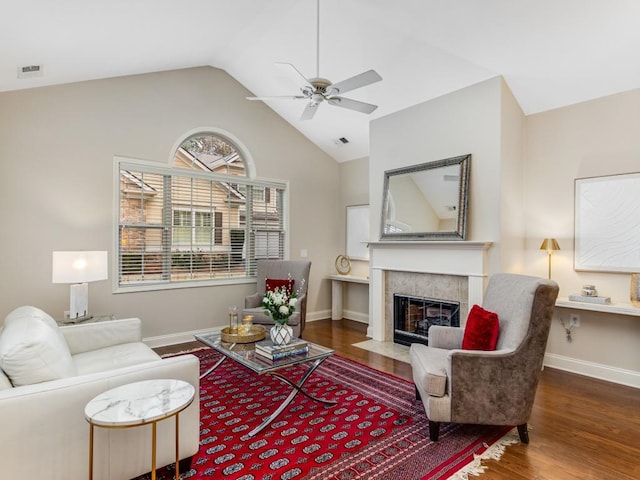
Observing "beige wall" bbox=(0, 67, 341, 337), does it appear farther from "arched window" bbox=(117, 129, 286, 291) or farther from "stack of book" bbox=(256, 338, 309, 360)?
"stack of book" bbox=(256, 338, 309, 360)

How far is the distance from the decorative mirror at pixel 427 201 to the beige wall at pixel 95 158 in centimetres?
199

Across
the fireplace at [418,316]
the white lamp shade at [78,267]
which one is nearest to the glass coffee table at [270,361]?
the white lamp shade at [78,267]

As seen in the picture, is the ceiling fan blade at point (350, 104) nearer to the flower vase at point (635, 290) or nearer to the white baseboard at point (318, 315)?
the flower vase at point (635, 290)

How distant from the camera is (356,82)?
2.91 meters

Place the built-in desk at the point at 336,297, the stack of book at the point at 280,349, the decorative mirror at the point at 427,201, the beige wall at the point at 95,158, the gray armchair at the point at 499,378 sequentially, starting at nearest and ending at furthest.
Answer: the gray armchair at the point at 499,378 → the stack of book at the point at 280,349 → the beige wall at the point at 95,158 → the decorative mirror at the point at 427,201 → the built-in desk at the point at 336,297

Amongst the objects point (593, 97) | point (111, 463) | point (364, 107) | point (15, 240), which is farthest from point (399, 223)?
point (15, 240)

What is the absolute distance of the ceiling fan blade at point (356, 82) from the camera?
2.80 m

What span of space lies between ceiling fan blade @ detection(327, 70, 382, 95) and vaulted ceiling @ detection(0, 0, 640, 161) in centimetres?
95

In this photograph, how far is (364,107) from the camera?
11.0 ft

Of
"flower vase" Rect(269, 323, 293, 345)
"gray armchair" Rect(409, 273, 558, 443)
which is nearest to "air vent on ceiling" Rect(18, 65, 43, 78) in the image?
"flower vase" Rect(269, 323, 293, 345)

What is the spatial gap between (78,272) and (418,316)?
3.80 m

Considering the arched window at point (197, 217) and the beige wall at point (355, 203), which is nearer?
the arched window at point (197, 217)

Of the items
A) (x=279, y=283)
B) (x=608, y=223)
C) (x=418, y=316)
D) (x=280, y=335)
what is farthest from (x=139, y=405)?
(x=608, y=223)

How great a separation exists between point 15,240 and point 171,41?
256 cm
